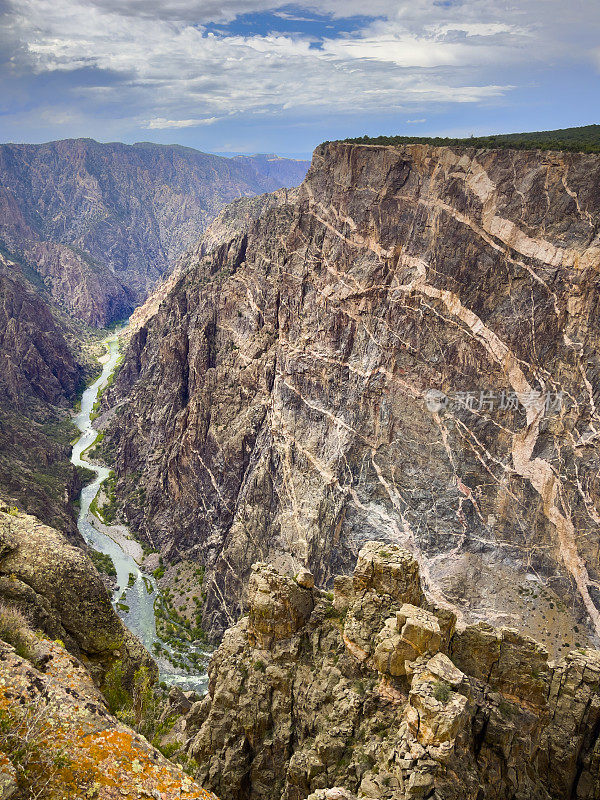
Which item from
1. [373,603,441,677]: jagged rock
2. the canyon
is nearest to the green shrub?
the canyon

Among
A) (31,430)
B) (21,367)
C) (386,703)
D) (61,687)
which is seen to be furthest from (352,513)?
(21,367)

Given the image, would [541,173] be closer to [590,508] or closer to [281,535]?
[590,508]

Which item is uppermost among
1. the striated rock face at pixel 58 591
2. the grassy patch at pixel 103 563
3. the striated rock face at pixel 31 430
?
the striated rock face at pixel 58 591

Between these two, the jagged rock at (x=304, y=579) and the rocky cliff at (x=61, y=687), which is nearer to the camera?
the rocky cliff at (x=61, y=687)

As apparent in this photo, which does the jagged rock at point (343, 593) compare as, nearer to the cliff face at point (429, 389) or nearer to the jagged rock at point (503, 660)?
the jagged rock at point (503, 660)

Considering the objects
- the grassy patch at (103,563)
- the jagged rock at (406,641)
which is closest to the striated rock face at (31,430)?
the grassy patch at (103,563)

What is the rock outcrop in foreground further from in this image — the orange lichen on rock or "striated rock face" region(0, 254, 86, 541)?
"striated rock face" region(0, 254, 86, 541)
